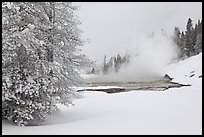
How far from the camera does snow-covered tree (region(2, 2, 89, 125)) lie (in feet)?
39.5

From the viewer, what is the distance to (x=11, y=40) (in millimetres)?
11688

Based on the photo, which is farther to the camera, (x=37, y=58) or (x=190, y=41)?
(x=190, y=41)

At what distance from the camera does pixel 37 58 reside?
43.0 ft

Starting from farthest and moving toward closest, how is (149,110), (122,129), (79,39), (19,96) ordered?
(79,39), (149,110), (19,96), (122,129)

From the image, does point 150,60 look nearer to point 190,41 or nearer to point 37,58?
point 190,41

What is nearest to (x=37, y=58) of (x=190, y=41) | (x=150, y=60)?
(x=190, y=41)

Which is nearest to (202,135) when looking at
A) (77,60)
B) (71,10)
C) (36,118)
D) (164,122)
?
(164,122)

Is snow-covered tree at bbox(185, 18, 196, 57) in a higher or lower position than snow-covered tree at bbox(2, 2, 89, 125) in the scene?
higher

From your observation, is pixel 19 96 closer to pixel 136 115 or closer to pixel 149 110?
pixel 136 115

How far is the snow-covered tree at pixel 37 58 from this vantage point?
39.5ft

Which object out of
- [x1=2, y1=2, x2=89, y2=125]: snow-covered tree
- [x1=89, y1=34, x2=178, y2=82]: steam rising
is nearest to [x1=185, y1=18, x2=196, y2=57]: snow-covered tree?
[x1=89, y1=34, x2=178, y2=82]: steam rising

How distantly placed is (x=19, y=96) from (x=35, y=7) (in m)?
4.33

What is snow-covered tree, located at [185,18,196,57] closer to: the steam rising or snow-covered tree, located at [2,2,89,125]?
the steam rising

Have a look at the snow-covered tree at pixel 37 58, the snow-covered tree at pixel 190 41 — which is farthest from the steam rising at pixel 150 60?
the snow-covered tree at pixel 37 58
